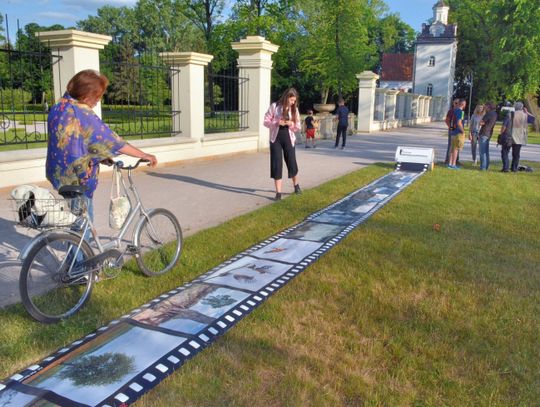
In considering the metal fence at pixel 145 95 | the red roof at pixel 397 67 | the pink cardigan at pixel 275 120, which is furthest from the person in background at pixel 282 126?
the red roof at pixel 397 67

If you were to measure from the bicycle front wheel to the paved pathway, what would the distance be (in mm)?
1035

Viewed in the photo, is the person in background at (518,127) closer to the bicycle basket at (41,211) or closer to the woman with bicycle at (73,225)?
the woman with bicycle at (73,225)

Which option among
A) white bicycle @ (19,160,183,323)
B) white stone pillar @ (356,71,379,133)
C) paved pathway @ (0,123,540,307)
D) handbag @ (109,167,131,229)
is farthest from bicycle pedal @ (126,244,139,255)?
white stone pillar @ (356,71,379,133)

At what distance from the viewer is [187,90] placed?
→ 464 inches

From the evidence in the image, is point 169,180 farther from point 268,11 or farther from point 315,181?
point 268,11

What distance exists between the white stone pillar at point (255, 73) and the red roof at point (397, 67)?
6915 centimetres

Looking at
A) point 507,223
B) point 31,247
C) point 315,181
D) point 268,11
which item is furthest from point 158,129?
point 268,11

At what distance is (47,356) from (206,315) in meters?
1.13

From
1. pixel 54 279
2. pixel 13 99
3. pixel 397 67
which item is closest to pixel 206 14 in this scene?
pixel 13 99

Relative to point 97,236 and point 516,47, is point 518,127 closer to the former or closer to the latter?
point 97,236

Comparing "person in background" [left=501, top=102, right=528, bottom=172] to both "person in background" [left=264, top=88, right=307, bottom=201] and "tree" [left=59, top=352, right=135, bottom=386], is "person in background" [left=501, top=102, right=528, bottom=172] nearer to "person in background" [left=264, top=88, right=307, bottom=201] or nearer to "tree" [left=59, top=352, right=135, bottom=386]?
"person in background" [left=264, top=88, right=307, bottom=201]

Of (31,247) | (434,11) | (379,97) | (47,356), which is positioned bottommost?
(47,356)

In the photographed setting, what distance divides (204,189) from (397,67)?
77488 millimetres

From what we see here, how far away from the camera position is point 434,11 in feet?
218
